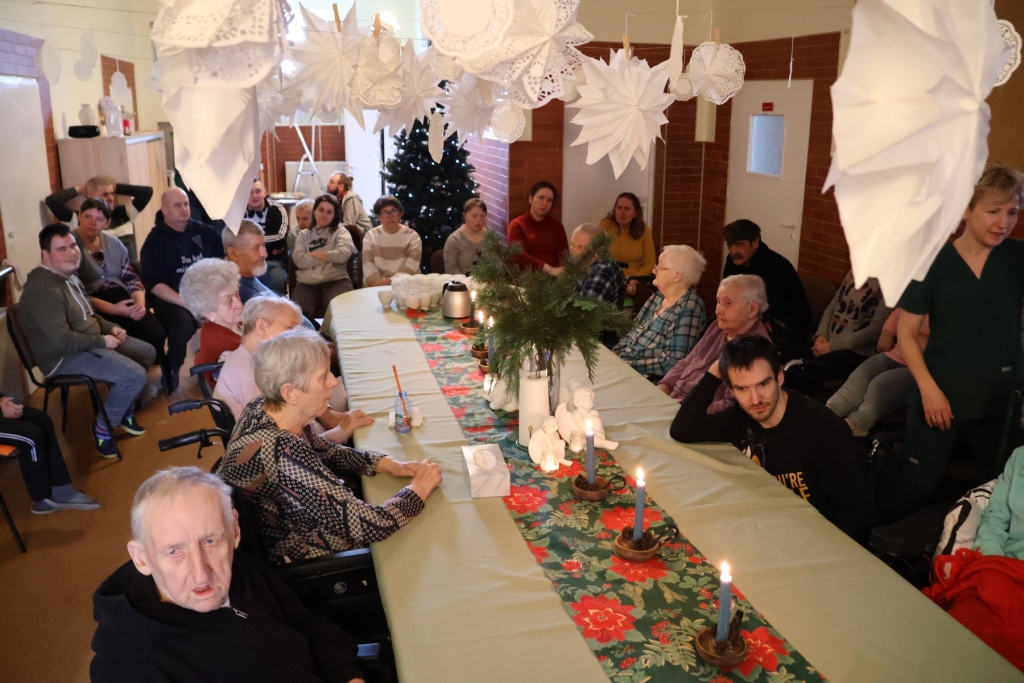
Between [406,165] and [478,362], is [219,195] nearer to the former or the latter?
[478,362]

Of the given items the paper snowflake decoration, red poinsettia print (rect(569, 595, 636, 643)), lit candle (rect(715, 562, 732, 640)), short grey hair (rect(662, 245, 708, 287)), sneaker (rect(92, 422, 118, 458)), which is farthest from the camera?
sneaker (rect(92, 422, 118, 458))

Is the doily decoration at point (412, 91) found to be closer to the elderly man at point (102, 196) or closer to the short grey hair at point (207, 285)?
the short grey hair at point (207, 285)

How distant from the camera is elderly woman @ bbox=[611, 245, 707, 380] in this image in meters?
3.80

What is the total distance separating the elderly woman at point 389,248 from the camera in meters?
5.97

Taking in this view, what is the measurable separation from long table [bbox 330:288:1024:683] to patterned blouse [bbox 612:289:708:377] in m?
1.12

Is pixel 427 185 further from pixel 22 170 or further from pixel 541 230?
pixel 22 170

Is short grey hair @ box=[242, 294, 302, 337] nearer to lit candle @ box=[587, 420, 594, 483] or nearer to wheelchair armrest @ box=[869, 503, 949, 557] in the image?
lit candle @ box=[587, 420, 594, 483]

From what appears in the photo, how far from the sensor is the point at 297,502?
209cm

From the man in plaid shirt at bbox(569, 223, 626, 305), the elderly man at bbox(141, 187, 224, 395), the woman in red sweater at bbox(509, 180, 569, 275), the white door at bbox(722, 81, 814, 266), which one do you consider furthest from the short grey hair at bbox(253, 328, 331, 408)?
the white door at bbox(722, 81, 814, 266)

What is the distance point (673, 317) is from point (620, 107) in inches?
62.7

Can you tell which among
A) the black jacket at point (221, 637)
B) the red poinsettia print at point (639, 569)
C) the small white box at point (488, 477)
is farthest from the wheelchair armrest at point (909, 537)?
the black jacket at point (221, 637)

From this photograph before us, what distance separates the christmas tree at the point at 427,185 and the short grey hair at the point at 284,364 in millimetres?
5275

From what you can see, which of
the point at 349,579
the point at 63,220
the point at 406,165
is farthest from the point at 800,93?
the point at 63,220

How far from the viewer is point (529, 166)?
6832 millimetres
